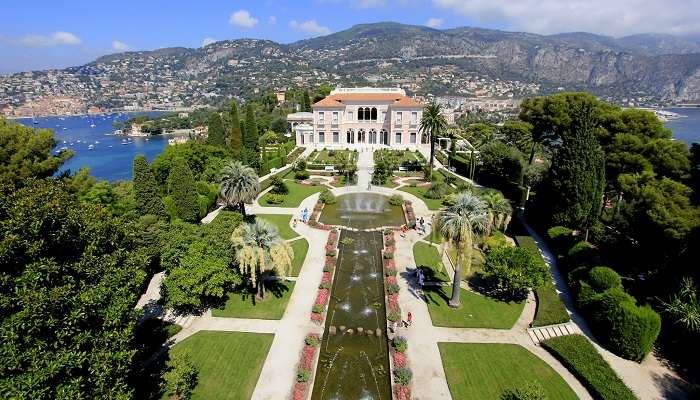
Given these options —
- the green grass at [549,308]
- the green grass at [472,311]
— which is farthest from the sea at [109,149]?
the green grass at [549,308]

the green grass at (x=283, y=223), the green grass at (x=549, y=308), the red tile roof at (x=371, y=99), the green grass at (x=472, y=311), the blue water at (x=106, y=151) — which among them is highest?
the red tile roof at (x=371, y=99)

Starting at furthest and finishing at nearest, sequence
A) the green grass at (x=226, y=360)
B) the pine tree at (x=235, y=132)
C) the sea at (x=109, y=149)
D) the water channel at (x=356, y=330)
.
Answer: the sea at (x=109, y=149)
the pine tree at (x=235, y=132)
the water channel at (x=356, y=330)
the green grass at (x=226, y=360)

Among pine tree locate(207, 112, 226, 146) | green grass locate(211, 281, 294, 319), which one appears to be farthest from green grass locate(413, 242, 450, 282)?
pine tree locate(207, 112, 226, 146)

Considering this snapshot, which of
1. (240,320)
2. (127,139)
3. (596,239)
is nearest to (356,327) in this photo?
(240,320)

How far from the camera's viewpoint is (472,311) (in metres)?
21.6

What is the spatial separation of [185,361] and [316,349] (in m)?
6.07

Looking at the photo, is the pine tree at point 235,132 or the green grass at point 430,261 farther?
the pine tree at point 235,132

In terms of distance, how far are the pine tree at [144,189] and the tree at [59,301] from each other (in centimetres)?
1781

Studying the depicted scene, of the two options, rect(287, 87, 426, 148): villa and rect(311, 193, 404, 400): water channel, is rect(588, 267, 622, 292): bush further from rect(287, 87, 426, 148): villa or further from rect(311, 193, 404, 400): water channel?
rect(287, 87, 426, 148): villa

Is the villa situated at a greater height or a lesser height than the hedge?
greater

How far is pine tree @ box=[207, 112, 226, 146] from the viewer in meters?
53.8

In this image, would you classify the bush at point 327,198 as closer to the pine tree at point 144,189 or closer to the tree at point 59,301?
the pine tree at point 144,189

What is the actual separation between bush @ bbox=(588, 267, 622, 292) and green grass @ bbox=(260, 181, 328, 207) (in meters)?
27.9

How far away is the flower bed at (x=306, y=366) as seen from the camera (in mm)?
15747
